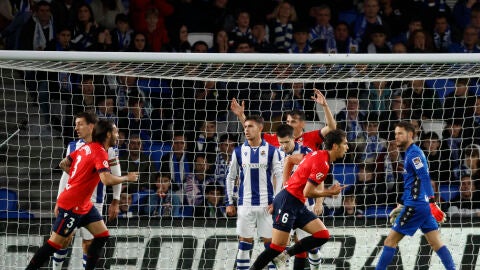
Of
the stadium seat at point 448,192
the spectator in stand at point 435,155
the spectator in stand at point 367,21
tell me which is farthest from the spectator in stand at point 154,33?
the stadium seat at point 448,192

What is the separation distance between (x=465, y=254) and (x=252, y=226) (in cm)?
257

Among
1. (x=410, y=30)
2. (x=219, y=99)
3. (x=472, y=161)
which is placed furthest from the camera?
(x=410, y=30)

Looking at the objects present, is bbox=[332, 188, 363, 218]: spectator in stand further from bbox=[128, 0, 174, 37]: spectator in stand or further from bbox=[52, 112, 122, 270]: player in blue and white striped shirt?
bbox=[128, 0, 174, 37]: spectator in stand

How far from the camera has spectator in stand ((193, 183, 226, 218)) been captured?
11859mm

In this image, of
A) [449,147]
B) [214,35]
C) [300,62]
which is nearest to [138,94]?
[214,35]

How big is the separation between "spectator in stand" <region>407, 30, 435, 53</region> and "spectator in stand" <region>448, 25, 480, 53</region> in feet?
1.28

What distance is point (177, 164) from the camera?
38.9ft

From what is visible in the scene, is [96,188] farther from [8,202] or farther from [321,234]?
[321,234]

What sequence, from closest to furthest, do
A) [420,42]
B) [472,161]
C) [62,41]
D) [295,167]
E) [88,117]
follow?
[88,117] < [295,167] < [472,161] < [62,41] < [420,42]

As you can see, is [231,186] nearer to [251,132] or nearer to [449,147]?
[251,132]

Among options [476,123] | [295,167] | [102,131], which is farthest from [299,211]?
[476,123]

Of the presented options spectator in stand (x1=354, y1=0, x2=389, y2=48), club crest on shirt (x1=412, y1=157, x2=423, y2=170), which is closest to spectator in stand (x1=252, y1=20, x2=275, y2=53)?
spectator in stand (x1=354, y1=0, x2=389, y2=48)

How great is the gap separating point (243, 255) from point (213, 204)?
1453 mm

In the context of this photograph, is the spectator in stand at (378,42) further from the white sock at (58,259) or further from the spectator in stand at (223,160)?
the white sock at (58,259)
